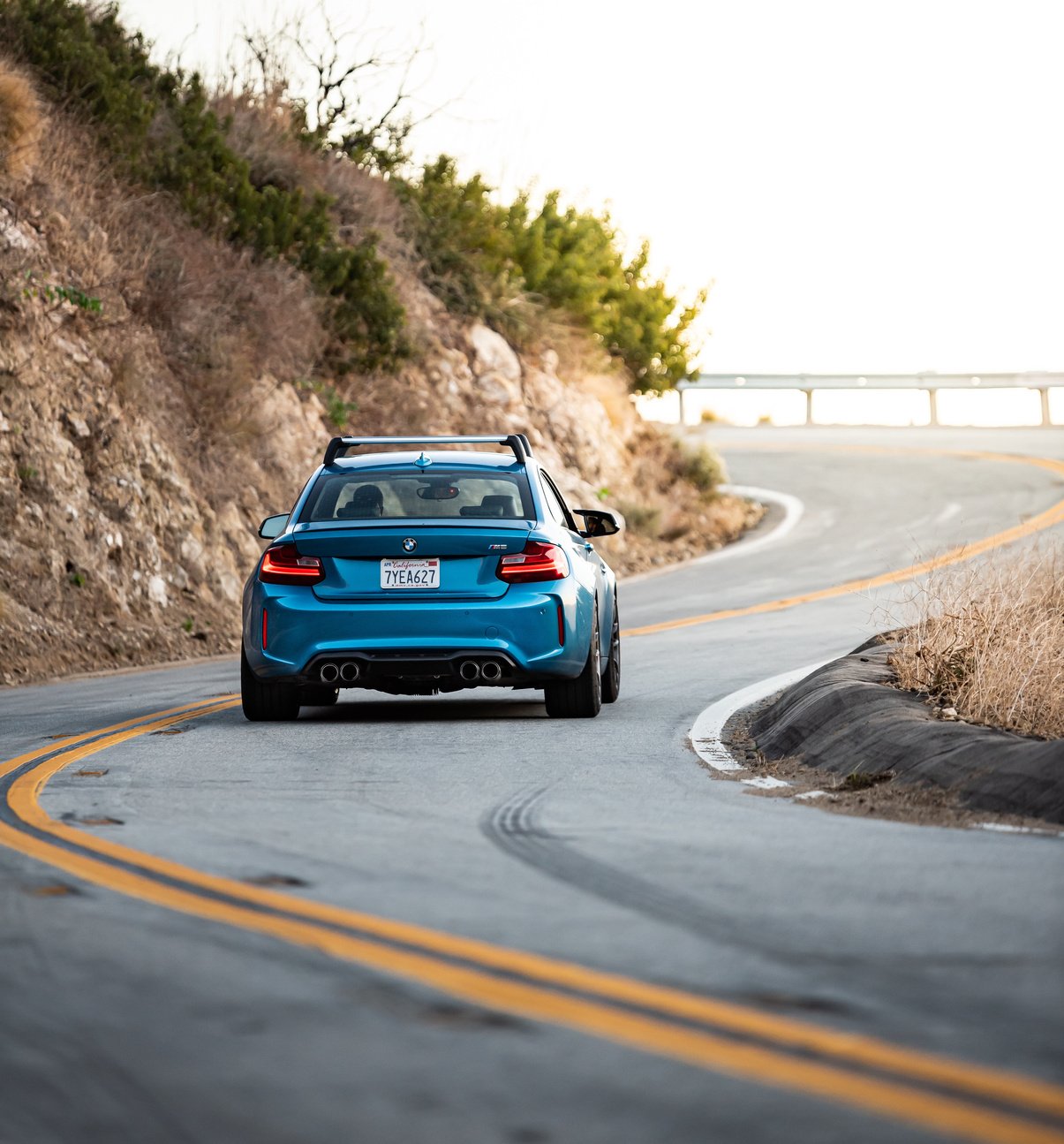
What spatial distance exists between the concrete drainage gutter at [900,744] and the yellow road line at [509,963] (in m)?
3.06

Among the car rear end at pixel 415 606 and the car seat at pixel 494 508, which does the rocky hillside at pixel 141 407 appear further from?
the car seat at pixel 494 508

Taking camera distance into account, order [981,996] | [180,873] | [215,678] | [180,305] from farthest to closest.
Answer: [180,305] → [215,678] → [180,873] → [981,996]

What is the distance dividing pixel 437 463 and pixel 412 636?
1398mm

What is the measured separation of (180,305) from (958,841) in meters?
17.1

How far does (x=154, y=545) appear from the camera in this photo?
18375 millimetres

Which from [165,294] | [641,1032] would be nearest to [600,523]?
[641,1032]

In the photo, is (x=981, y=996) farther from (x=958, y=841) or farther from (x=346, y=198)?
(x=346, y=198)

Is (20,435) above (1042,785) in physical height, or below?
above

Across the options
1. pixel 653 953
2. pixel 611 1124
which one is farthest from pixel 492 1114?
pixel 653 953

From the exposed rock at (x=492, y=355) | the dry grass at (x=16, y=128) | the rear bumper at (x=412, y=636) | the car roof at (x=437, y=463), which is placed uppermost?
the dry grass at (x=16, y=128)

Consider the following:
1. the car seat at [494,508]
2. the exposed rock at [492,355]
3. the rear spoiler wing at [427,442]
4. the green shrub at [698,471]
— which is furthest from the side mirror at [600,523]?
the green shrub at [698,471]

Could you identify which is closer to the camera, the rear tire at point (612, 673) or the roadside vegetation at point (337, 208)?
the rear tire at point (612, 673)

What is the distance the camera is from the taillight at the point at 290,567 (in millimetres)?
10922

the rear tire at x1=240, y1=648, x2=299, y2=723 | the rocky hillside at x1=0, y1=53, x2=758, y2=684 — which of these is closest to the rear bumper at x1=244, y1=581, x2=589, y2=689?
the rear tire at x1=240, y1=648, x2=299, y2=723
